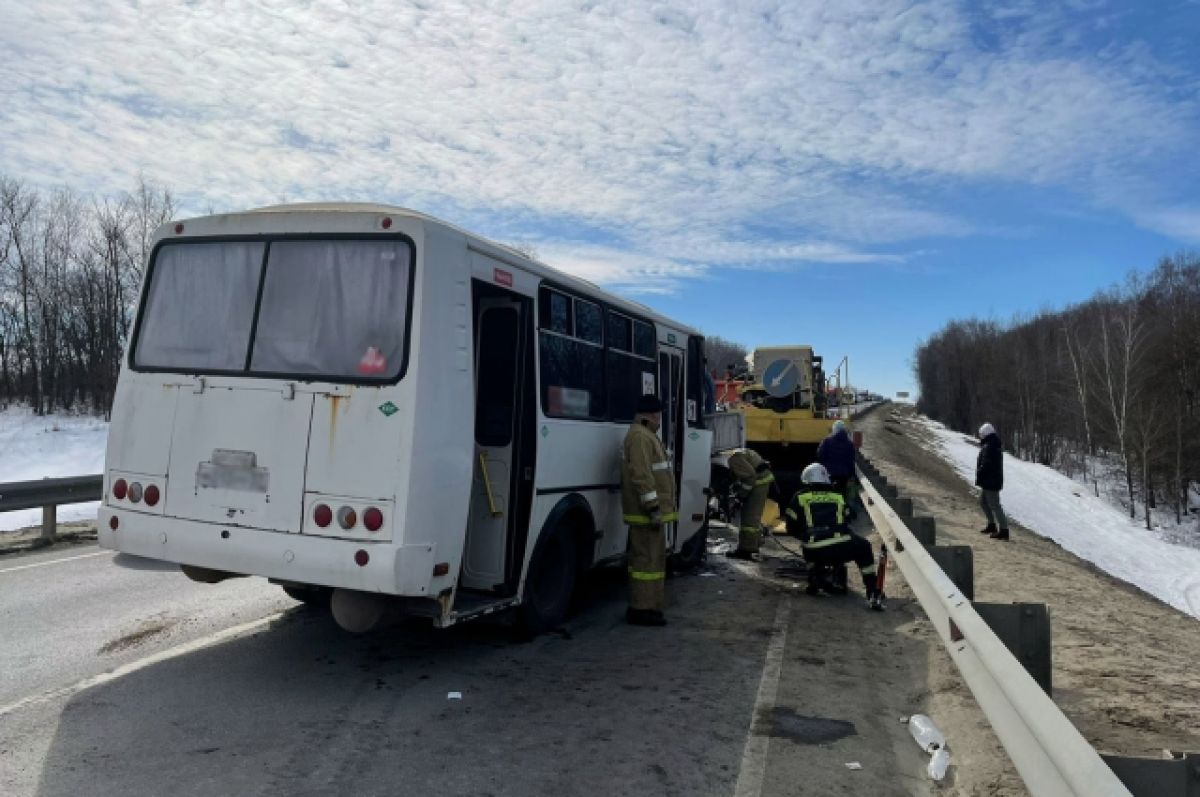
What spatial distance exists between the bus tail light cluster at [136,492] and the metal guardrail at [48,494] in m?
5.30

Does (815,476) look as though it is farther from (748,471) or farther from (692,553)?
(748,471)

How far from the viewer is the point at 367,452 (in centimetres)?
488

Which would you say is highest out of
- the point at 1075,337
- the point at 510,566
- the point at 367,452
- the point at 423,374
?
the point at 1075,337

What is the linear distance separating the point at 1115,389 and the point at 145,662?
5410 centimetres

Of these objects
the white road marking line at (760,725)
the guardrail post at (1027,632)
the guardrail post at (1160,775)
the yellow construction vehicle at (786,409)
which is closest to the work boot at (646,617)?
the white road marking line at (760,725)

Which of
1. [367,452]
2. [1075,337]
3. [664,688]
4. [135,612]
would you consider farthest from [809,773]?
[1075,337]

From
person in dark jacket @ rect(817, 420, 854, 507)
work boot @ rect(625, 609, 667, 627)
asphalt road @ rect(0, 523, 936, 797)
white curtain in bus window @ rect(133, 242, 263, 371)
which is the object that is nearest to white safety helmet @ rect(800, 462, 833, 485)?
asphalt road @ rect(0, 523, 936, 797)

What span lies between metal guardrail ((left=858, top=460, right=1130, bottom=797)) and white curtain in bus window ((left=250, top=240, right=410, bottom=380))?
341 centimetres

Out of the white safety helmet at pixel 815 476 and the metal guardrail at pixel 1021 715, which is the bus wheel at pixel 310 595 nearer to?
the metal guardrail at pixel 1021 715

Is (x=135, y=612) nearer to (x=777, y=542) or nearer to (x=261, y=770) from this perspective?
(x=261, y=770)

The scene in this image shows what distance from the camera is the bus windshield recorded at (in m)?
5.09

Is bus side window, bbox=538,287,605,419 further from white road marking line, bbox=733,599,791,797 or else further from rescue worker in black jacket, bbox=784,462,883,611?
rescue worker in black jacket, bbox=784,462,883,611

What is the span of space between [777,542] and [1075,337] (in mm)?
62988

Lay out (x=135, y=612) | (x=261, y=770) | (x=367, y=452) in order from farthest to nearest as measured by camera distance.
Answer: (x=135, y=612), (x=367, y=452), (x=261, y=770)
